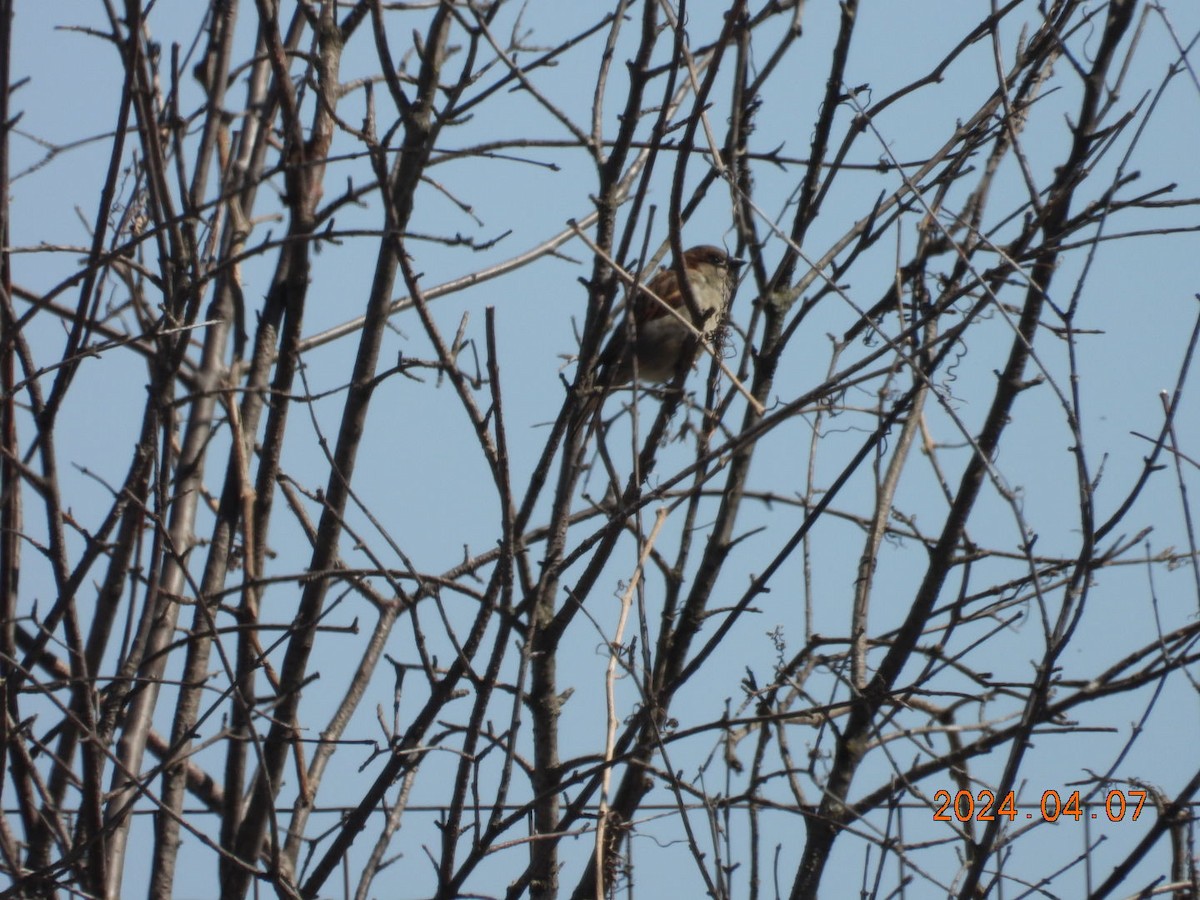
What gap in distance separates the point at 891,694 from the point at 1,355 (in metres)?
1.85

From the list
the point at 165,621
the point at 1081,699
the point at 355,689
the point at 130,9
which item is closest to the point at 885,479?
the point at 1081,699

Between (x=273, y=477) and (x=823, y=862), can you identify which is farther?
(x=273, y=477)

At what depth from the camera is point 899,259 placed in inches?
114

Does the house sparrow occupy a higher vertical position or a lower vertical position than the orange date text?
higher

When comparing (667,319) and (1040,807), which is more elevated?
(667,319)

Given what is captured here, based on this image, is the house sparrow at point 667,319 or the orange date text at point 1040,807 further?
the house sparrow at point 667,319

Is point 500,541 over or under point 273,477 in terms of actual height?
under

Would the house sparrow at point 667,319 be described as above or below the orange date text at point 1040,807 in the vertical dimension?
above

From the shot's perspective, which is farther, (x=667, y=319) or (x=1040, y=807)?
(x=667, y=319)

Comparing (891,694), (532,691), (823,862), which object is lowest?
(823,862)

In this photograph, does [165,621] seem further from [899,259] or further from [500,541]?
[899,259]

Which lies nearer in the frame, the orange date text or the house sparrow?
the orange date text

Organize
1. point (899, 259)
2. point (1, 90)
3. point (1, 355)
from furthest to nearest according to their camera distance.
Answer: point (899, 259), point (1, 355), point (1, 90)

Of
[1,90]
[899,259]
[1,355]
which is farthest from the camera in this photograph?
[899,259]
